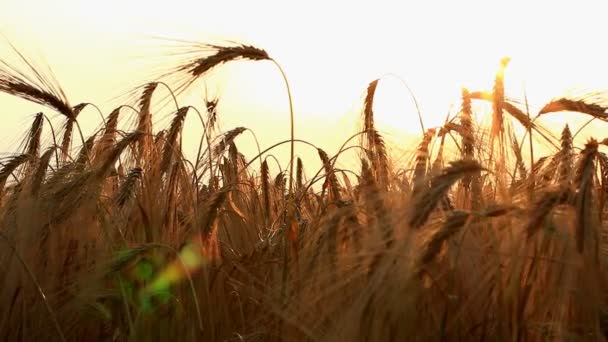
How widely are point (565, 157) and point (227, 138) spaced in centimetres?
267

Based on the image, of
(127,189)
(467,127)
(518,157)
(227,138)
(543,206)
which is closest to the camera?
(543,206)

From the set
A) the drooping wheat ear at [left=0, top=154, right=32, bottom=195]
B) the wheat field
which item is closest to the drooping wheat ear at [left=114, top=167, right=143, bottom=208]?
the wheat field

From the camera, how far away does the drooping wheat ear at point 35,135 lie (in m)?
4.42

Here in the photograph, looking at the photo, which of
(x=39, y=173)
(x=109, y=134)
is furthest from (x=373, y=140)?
(x=39, y=173)

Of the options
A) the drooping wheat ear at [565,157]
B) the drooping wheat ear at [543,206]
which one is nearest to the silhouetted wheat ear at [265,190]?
the drooping wheat ear at [565,157]

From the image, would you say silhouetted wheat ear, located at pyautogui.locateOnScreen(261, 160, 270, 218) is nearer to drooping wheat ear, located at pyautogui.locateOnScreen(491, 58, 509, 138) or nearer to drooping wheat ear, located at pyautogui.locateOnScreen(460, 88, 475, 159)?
drooping wheat ear, located at pyautogui.locateOnScreen(460, 88, 475, 159)

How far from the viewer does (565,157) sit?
2422mm

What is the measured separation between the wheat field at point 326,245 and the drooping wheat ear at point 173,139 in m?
0.01

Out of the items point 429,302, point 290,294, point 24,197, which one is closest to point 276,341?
point 290,294

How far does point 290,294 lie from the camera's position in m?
Answer: 2.71

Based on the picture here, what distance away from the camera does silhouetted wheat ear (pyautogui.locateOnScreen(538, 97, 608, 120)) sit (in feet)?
8.30

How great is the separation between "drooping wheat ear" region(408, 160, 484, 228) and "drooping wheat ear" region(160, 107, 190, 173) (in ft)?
5.68

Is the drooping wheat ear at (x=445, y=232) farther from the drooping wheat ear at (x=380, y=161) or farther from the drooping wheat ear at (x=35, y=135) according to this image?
the drooping wheat ear at (x=35, y=135)

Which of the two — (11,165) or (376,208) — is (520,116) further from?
(11,165)
